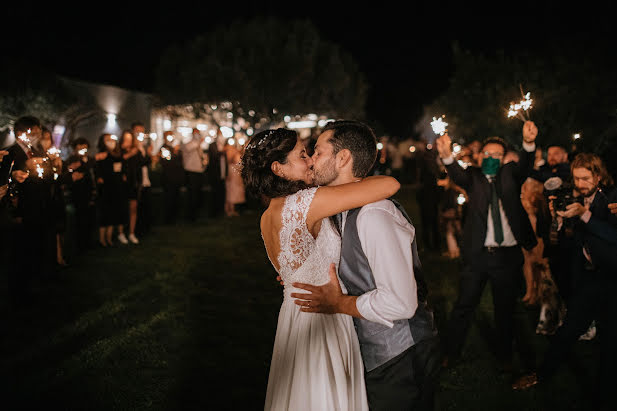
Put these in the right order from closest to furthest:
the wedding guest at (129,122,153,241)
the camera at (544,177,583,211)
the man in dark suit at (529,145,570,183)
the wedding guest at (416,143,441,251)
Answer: the camera at (544,177,583,211)
the man in dark suit at (529,145,570,183)
the wedding guest at (416,143,441,251)
the wedding guest at (129,122,153,241)

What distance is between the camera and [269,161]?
2.39m

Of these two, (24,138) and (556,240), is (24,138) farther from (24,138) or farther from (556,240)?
(556,240)

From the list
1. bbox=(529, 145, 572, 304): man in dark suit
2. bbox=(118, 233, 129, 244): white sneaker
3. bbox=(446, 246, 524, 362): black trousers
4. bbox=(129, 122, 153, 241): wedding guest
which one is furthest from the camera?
bbox=(129, 122, 153, 241): wedding guest

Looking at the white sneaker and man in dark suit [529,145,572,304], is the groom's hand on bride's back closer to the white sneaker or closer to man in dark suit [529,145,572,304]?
man in dark suit [529,145,572,304]

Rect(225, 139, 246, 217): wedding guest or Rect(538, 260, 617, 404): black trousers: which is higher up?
Rect(225, 139, 246, 217): wedding guest

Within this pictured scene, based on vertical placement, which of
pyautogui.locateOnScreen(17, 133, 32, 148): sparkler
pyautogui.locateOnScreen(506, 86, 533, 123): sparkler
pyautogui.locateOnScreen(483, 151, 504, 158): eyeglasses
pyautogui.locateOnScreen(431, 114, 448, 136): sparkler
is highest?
pyautogui.locateOnScreen(506, 86, 533, 123): sparkler

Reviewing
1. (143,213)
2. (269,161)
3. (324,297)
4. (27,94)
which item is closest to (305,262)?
(324,297)

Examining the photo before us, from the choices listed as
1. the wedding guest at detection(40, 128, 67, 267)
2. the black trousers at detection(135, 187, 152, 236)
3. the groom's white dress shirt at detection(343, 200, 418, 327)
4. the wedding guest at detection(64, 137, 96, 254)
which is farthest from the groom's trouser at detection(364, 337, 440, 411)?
the black trousers at detection(135, 187, 152, 236)

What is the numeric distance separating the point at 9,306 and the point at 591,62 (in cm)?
2452

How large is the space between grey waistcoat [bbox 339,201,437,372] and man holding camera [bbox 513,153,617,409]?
2.06m

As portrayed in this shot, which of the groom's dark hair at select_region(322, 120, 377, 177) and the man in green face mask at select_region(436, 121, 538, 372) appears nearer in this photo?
the groom's dark hair at select_region(322, 120, 377, 177)

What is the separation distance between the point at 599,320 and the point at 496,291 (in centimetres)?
80

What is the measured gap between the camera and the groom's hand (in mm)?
2111

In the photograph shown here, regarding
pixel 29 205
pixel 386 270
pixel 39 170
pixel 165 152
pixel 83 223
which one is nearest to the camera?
pixel 386 270
